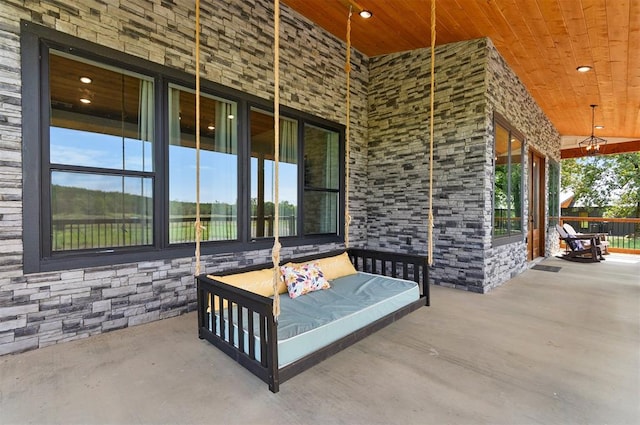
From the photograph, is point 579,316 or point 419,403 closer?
point 419,403

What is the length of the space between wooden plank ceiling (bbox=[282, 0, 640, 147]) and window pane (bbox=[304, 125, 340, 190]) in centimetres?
159

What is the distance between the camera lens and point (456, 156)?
4766 millimetres

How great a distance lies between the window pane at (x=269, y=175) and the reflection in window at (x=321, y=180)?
9.7 inches

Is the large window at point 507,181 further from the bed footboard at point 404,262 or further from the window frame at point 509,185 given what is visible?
the bed footboard at point 404,262

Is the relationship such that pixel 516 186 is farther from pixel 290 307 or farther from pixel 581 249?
pixel 290 307

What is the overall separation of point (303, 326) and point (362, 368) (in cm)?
56

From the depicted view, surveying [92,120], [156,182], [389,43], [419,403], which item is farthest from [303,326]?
[389,43]

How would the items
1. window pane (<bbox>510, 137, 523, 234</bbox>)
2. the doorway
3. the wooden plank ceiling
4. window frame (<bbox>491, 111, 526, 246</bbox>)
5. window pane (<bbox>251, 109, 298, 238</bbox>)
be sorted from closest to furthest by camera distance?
the wooden plank ceiling
window pane (<bbox>251, 109, 298, 238</bbox>)
window frame (<bbox>491, 111, 526, 246</bbox>)
window pane (<bbox>510, 137, 523, 234</bbox>)
the doorway

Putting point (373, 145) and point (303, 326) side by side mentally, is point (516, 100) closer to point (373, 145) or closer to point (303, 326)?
point (373, 145)

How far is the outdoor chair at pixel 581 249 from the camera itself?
287 inches

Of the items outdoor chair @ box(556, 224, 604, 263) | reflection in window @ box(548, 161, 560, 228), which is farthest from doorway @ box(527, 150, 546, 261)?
reflection in window @ box(548, 161, 560, 228)

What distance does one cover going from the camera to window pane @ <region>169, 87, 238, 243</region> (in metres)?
3.42

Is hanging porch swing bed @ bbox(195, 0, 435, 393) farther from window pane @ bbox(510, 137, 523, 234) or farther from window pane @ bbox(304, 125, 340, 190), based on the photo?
window pane @ bbox(510, 137, 523, 234)

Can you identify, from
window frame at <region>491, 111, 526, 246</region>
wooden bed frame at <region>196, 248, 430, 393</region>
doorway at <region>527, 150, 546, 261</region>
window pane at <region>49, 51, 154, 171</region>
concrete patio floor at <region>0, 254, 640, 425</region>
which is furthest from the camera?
doorway at <region>527, 150, 546, 261</region>
